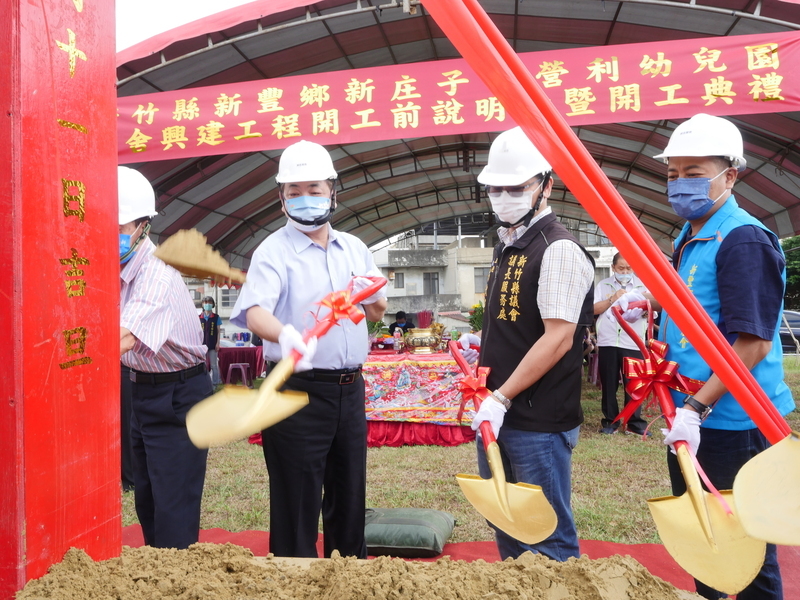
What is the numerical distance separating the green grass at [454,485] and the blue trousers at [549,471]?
4.68ft

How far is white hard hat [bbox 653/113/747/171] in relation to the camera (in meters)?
1.64

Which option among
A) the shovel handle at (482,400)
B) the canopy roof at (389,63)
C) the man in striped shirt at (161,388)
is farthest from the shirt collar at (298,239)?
the canopy roof at (389,63)

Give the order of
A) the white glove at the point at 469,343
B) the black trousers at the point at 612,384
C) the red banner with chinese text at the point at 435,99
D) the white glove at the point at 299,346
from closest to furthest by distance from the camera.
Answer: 1. the white glove at the point at 299,346
2. the white glove at the point at 469,343
3. the red banner with chinese text at the point at 435,99
4. the black trousers at the point at 612,384

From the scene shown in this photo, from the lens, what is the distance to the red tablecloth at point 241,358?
375 inches

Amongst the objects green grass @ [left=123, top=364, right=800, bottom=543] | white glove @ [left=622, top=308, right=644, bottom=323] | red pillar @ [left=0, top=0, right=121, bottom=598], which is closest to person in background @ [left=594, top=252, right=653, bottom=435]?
green grass @ [left=123, top=364, right=800, bottom=543]

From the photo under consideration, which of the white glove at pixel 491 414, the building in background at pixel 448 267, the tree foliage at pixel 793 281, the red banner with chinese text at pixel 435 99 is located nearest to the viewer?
the white glove at pixel 491 414

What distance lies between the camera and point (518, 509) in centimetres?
130

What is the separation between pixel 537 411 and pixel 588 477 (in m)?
2.68

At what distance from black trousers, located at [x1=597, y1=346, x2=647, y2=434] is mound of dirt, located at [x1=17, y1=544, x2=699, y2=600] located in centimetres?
466

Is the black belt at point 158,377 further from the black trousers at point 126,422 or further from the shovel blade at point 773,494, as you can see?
the black trousers at point 126,422

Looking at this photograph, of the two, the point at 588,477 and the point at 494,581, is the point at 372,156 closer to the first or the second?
the point at 588,477

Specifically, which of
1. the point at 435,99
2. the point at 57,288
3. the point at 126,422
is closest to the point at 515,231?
the point at 57,288

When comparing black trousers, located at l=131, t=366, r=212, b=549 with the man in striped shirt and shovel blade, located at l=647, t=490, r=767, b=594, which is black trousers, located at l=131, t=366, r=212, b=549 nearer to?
the man in striped shirt

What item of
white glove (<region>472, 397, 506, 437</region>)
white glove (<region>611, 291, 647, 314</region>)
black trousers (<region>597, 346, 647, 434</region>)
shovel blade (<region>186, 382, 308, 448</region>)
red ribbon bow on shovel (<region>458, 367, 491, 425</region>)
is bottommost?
black trousers (<region>597, 346, 647, 434</region>)
